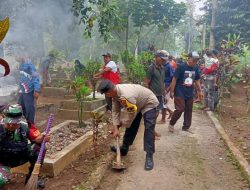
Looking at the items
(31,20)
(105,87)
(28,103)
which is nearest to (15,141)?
(105,87)

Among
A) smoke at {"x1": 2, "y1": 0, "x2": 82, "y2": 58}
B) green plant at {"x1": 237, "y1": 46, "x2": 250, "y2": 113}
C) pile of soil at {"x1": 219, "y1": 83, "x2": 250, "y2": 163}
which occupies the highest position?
smoke at {"x1": 2, "y1": 0, "x2": 82, "y2": 58}

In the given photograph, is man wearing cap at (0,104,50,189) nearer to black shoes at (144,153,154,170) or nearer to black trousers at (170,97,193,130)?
black shoes at (144,153,154,170)

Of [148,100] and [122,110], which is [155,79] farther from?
[122,110]

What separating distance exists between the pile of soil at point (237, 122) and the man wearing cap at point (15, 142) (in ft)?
11.5

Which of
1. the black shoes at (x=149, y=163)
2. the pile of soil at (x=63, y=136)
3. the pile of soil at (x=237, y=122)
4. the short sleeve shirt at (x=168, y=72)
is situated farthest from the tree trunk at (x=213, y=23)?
the black shoes at (x=149, y=163)

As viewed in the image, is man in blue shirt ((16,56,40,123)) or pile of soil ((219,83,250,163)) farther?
man in blue shirt ((16,56,40,123))

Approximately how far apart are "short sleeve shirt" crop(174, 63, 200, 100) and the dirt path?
0.92m

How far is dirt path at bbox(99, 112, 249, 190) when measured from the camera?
187 inches

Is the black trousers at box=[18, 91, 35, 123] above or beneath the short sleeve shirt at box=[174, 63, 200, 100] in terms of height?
beneath

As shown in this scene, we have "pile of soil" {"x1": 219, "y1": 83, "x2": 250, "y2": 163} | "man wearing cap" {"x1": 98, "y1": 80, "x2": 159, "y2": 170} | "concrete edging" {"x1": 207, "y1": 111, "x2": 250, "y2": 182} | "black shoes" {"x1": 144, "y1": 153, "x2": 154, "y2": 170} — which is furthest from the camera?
"pile of soil" {"x1": 219, "y1": 83, "x2": 250, "y2": 163}

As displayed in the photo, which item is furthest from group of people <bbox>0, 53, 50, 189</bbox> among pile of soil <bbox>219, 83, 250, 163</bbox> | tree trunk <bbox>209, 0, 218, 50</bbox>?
tree trunk <bbox>209, 0, 218, 50</bbox>

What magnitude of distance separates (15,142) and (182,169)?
2.55 meters

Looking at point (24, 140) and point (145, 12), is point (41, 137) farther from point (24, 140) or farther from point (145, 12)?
point (145, 12)

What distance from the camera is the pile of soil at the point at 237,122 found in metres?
6.88
